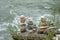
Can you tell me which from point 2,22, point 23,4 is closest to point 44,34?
point 2,22

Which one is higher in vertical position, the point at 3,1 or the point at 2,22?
the point at 3,1

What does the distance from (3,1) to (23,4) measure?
2.44 feet

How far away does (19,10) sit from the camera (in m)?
7.30

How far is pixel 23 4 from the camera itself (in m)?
8.08

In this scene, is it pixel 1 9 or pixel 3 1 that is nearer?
pixel 1 9

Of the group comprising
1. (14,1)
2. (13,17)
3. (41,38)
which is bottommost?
(41,38)

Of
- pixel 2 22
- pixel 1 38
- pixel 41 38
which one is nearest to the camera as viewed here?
pixel 41 38

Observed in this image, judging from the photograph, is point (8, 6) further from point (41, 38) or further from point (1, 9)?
point (41, 38)

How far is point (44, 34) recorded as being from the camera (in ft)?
12.9

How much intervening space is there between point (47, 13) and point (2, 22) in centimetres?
120

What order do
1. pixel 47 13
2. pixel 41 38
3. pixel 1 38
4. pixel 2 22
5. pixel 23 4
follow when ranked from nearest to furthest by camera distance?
1. pixel 41 38
2. pixel 1 38
3. pixel 2 22
4. pixel 47 13
5. pixel 23 4

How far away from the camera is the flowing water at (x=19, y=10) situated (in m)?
6.13

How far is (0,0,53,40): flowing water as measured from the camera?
613cm

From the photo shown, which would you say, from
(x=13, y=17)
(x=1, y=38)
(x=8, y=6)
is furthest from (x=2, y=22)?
(x=8, y=6)
